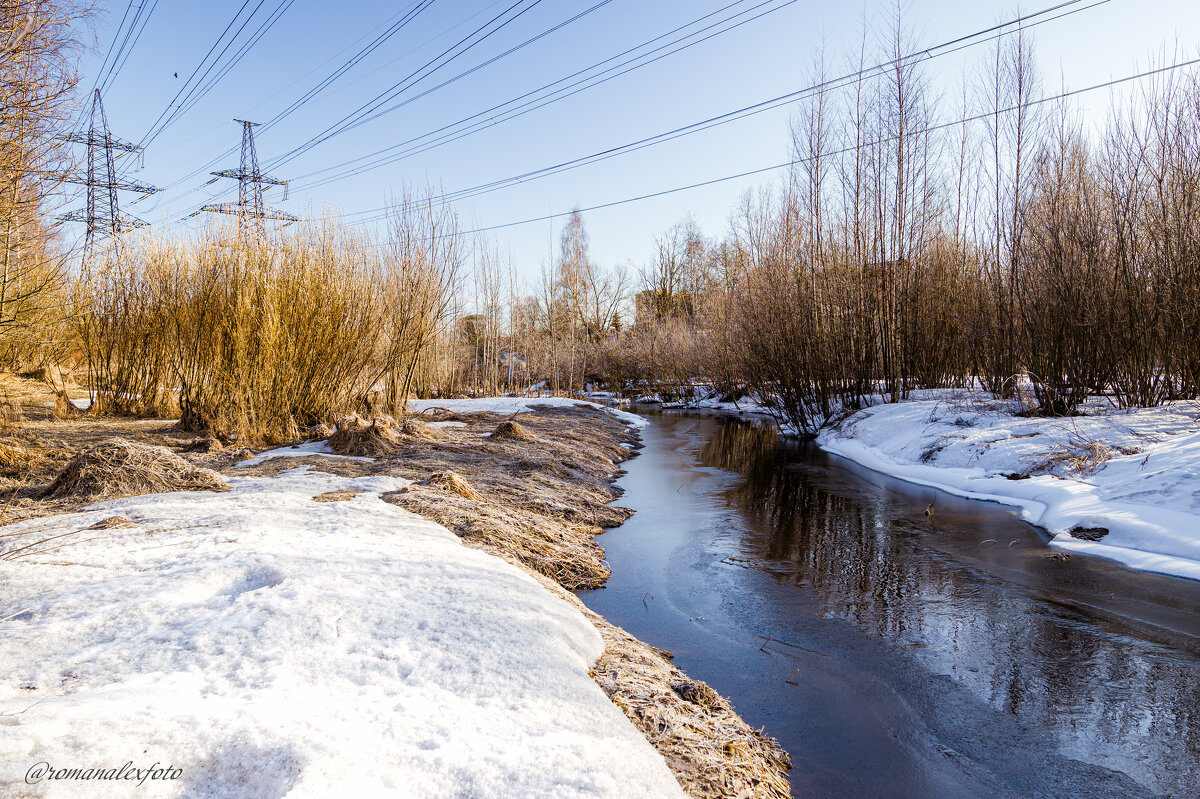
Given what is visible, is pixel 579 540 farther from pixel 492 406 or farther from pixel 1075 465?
pixel 492 406

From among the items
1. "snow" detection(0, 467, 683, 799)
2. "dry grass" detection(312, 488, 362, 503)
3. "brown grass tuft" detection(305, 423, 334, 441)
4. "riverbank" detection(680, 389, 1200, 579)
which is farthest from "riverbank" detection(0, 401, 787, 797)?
"riverbank" detection(680, 389, 1200, 579)

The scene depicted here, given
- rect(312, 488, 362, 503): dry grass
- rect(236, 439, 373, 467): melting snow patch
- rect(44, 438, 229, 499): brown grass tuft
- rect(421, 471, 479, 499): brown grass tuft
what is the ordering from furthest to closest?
rect(236, 439, 373, 467): melting snow patch → rect(421, 471, 479, 499): brown grass tuft → rect(312, 488, 362, 503): dry grass → rect(44, 438, 229, 499): brown grass tuft

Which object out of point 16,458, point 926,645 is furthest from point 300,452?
point 926,645

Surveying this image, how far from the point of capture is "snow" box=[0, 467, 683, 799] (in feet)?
4.94

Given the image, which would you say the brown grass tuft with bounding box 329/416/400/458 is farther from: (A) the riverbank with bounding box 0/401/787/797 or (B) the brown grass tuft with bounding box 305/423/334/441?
(A) the riverbank with bounding box 0/401/787/797

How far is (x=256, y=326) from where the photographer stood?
793 cm

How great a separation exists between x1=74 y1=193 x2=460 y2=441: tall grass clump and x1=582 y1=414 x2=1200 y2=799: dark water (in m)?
5.31

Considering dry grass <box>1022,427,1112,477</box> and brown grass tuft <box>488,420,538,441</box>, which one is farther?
brown grass tuft <box>488,420,538,441</box>

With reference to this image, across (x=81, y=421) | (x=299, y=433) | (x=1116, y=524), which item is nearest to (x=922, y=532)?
(x=1116, y=524)

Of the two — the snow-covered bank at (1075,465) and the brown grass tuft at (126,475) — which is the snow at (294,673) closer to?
the brown grass tuft at (126,475)

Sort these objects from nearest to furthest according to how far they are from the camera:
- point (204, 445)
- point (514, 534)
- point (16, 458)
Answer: point (514, 534), point (16, 458), point (204, 445)

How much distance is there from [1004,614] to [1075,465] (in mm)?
4286

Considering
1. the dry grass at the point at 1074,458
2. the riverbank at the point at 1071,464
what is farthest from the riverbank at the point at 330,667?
the dry grass at the point at 1074,458

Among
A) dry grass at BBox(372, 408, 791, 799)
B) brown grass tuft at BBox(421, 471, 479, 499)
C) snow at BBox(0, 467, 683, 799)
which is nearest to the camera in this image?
snow at BBox(0, 467, 683, 799)
